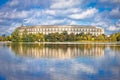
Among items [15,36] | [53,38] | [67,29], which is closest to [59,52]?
[53,38]

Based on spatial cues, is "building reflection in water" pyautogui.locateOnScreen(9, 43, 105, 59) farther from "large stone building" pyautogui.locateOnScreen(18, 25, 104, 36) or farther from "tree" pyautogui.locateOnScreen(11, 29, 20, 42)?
"large stone building" pyautogui.locateOnScreen(18, 25, 104, 36)

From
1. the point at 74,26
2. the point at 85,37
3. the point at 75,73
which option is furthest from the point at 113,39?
the point at 75,73

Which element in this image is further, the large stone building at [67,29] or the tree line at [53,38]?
the large stone building at [67,29]

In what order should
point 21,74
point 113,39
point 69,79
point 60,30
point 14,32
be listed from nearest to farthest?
point 69,79 → point 21,74 → point 113,39 → point 14,32 → point 60,30

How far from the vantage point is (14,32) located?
29.0 m

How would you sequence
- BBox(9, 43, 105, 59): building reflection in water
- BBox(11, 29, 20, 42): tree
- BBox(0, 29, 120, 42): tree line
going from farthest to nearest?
BBox(11, 29, 20, 42): tree
BBox(0, 29, 120, 42): tree line
BBox(9, 43, 105, 59): building reflection in water

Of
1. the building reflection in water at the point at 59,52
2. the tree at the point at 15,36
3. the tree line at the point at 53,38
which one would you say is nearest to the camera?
the building reflection in water at the point at 59,52

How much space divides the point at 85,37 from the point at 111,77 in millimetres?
24512

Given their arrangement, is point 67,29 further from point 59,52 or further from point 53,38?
point 59,52

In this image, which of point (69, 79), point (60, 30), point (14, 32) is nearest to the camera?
point (69, 79)

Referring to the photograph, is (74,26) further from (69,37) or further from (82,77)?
(82,77)

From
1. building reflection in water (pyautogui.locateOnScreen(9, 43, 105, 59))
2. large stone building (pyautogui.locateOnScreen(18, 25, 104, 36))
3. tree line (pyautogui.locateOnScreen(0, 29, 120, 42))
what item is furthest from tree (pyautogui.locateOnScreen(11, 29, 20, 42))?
building reflection in water (pyautogui.locateOnScreen(9, 43, 105, 59))

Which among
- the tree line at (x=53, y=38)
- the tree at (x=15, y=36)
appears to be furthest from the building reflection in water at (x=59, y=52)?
the tree at (x=15, y=36)

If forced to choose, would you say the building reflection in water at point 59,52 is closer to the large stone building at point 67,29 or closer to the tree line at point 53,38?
the tree line at point 53,38
